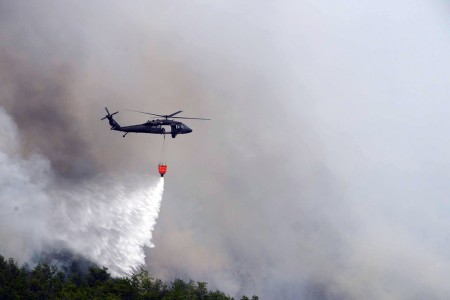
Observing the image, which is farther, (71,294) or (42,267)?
(42,267)

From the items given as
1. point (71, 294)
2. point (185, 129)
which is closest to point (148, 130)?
point (185, 129)

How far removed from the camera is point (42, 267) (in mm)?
167875

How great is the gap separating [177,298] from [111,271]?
58.5 feet

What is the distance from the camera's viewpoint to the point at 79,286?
162875mm

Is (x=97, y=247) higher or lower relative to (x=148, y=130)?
lower

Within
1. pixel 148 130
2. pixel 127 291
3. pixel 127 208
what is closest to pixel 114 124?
pixel 148 130

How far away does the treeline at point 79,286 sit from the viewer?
150 metres

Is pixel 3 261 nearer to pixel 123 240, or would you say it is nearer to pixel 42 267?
pixel 42 267

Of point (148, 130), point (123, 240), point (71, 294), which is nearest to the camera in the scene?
point (71, 294)

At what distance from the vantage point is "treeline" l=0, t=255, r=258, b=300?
150 m

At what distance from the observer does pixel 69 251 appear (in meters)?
172

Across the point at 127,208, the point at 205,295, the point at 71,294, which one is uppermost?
the point at 127,208

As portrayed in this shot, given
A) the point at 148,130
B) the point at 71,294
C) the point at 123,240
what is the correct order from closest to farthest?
the point at 71,294 < the point at 148,130 < the point at 123,240

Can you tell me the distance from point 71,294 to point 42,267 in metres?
21.6
